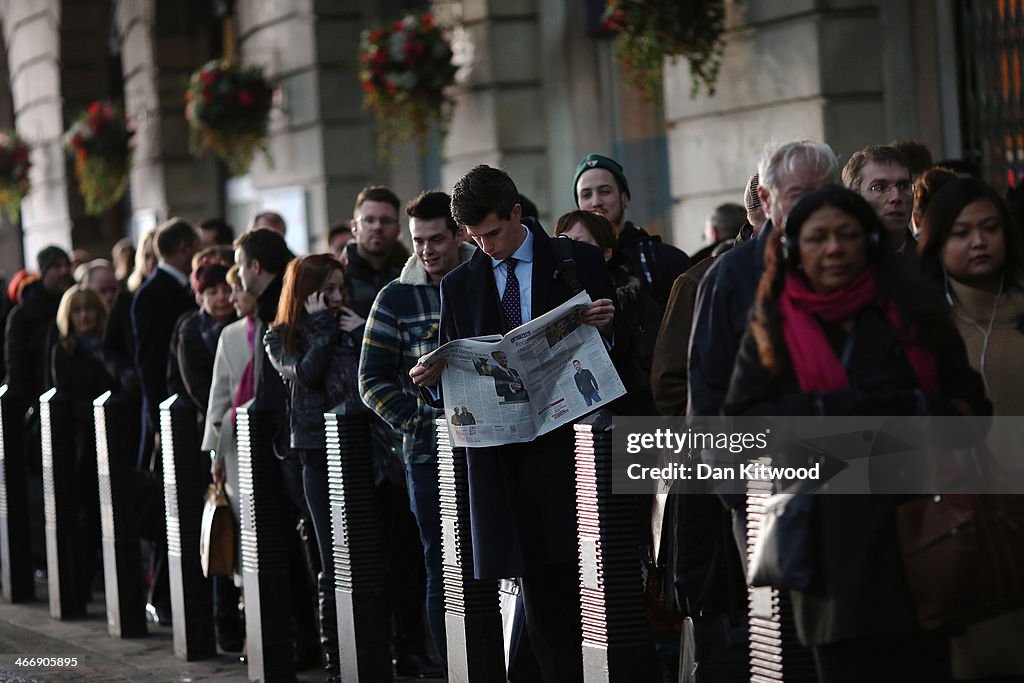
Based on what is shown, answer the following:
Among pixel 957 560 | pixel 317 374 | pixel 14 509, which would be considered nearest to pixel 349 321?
pixel 317 374

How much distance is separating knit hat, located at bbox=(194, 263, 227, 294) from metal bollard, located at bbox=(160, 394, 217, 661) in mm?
615

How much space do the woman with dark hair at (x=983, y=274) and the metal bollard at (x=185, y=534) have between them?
435cm

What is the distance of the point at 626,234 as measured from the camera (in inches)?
283

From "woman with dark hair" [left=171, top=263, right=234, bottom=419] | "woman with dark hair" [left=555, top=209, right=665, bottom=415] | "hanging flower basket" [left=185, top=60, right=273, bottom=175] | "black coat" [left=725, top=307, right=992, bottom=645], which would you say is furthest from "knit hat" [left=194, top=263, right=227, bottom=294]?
"hanging flower basket" [left=185, top=60, right=273, bottom=175]

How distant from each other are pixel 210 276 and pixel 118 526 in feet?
4.85

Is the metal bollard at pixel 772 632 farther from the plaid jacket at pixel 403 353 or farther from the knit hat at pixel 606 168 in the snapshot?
the knit hat at pixel 606 168

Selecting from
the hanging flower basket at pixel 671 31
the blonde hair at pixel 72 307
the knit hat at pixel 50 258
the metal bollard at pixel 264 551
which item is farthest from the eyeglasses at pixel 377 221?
the knit hat at pixel 50 258

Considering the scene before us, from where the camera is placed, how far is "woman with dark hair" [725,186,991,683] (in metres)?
4.09

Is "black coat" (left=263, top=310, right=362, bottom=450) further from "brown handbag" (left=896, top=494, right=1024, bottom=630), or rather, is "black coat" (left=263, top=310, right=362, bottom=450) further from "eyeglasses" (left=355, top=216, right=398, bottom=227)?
"brown handbag" (left=896, top=494, right=1024, bottom=630)

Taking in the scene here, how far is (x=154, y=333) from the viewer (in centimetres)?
964

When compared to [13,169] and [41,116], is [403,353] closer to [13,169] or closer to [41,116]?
[13,169]

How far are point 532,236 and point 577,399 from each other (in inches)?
23.3

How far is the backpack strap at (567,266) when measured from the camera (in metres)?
5.80

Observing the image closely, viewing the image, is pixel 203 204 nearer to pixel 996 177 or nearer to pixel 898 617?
pixel 996 177
